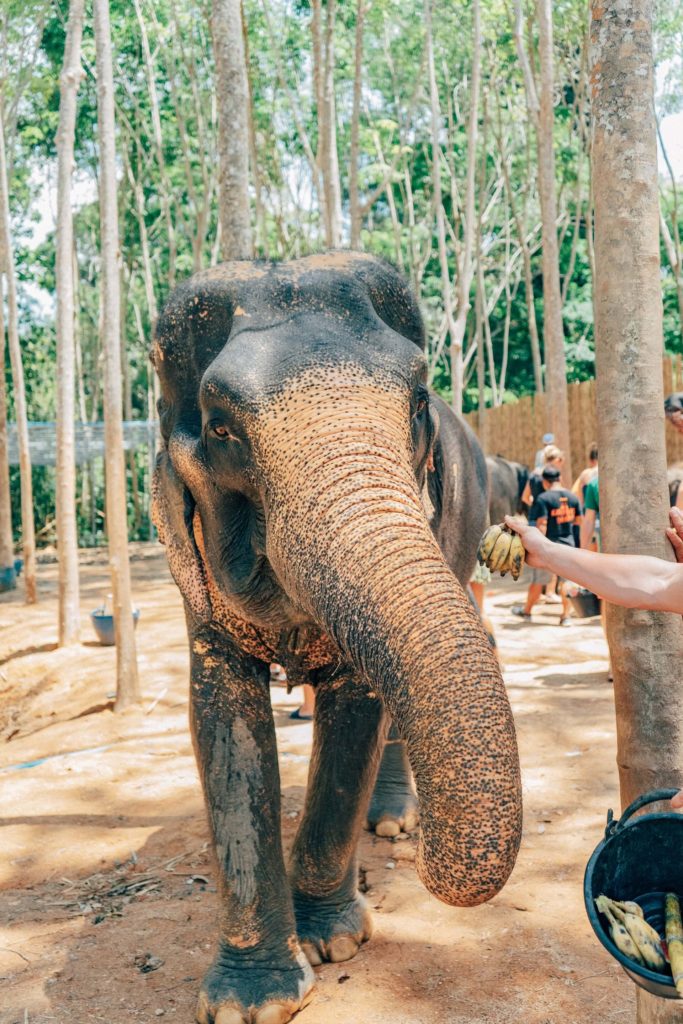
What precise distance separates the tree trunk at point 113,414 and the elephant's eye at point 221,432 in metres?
5.14

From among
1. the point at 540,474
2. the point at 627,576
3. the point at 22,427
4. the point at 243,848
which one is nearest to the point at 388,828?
the point at 243,848

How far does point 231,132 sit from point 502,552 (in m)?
4.40

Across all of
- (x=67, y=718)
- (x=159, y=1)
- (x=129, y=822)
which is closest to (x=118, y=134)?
(x=159, y=1)

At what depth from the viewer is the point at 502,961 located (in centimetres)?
351

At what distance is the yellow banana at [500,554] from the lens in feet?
7.73

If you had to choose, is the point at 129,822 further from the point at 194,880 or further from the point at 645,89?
the point at 645,89

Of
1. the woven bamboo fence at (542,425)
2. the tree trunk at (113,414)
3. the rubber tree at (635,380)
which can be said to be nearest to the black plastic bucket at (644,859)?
the rubber tree at (635,380)

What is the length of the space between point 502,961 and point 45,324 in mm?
29474

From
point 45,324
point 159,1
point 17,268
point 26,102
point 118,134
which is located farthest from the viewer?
point 45,324

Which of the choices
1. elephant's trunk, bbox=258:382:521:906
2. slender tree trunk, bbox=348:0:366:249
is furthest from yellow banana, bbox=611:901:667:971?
slender tree trunk, bbox=348:0:366:249

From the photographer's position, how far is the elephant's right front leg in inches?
128

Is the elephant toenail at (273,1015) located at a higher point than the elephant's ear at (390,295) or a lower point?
lower

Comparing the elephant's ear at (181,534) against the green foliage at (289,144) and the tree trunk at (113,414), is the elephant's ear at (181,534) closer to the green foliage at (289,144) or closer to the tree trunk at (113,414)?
the tree trunk at (113,414)

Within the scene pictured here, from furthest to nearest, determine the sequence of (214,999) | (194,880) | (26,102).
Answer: (26,102), (194,880), (214,999)
